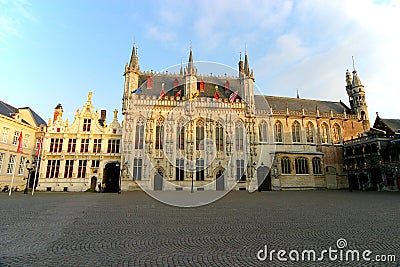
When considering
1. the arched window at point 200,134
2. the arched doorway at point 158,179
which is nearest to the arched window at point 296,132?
the arched window at point 200,134

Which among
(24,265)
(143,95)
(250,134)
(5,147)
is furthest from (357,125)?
(5,147)

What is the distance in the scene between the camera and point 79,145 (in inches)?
1428

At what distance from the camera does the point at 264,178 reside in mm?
39906

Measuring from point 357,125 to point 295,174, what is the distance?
18.5 meters

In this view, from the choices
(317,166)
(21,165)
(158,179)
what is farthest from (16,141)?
(317,166)

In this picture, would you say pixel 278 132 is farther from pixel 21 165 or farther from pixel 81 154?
pixel 21 165

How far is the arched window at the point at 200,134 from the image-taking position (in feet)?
126

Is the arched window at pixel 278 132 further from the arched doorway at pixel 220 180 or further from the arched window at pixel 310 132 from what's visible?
the arched doorway at pixel 220 180

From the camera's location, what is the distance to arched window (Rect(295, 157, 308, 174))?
41156 millimetres

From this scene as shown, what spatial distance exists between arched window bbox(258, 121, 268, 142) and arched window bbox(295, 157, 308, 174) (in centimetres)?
664

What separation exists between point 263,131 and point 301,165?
8750mm

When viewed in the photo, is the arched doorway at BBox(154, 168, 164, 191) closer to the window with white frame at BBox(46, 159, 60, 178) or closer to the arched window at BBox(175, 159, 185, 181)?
the arched window at BBox(175, 159, 185, 181)

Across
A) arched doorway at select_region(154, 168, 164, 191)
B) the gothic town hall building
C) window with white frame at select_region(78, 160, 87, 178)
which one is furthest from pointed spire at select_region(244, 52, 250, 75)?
window with white frame at select_region(78, 160, 87, 178)

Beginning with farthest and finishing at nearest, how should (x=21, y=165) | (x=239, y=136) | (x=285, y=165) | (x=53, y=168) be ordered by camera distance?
(x=285, y=165), (x=239, y=136), (x=21, y=165), (x=53, y=168)
